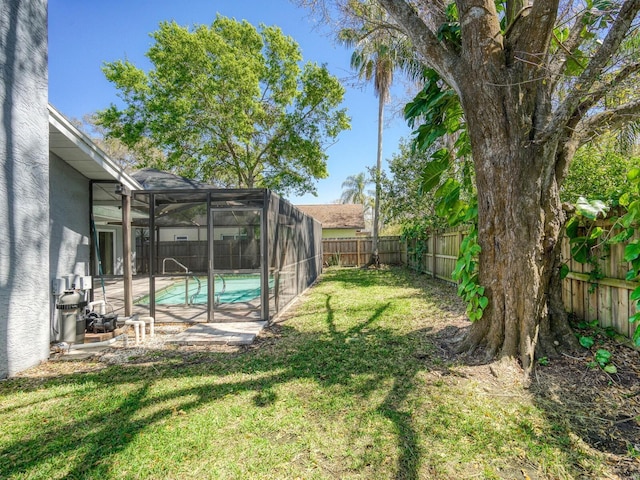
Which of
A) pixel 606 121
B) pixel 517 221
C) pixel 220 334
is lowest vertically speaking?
pixel 220 334

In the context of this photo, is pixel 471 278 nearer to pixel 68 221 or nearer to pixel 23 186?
pixel 23 186

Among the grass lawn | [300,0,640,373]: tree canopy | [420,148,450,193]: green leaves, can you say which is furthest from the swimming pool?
[300,0,640,373]: tree canopy

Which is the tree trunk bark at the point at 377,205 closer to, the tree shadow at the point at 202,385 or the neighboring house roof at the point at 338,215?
the neighboring house roof at the point at 338,215

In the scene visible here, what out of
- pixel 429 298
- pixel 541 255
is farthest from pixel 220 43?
pixel 541 255

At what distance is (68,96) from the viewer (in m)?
13.2

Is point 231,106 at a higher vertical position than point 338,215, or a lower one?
higher

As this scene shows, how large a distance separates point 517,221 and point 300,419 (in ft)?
9.06

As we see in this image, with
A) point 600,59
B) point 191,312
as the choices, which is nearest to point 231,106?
point 191,312

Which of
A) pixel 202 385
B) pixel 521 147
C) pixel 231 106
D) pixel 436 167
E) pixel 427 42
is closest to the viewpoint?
pixel 202 385

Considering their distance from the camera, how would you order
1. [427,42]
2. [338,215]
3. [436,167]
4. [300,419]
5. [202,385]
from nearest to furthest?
[300,419] < [202,385] < [427,42] < [436,167] < [338,215]

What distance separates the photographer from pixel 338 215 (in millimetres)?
24391

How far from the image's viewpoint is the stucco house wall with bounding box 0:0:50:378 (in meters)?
3.24

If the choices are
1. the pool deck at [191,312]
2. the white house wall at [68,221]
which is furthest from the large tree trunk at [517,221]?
Answer: the white house wall at [68,221]

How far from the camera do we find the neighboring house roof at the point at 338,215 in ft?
74.9
